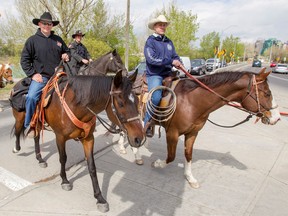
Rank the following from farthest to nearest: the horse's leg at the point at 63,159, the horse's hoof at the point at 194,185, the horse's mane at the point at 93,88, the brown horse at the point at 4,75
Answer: the brown horse at the point at 4,75 → the horse's hoof at the point at 194,185 → the horse's leg at the point at 63,159 → the horse's mane at the point at 93,88

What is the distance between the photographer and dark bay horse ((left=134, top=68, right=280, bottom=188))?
3.15 metres

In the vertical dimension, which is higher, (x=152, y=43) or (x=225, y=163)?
(x=152, y=43)

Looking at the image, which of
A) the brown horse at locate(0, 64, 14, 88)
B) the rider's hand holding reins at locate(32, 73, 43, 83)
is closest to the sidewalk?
the rider's hand holding reins at locate(32, 73, 43, 83)

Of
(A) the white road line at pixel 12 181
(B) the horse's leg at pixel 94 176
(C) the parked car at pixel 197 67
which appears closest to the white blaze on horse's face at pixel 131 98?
(B) the horse's leg at pixel 94 176

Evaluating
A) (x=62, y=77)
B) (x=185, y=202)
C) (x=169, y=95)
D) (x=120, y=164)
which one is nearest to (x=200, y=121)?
(x=169, y=95)

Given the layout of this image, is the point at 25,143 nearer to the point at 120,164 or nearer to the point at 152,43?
the point at 120,164

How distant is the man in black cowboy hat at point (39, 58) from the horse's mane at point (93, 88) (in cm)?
89

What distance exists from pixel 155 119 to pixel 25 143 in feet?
10.9

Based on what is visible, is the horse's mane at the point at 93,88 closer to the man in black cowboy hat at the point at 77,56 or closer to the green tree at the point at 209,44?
the man in black cowboy hat at the point at 77,56

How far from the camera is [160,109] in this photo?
3.82m

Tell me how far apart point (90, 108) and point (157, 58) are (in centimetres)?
148

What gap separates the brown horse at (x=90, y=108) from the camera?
98.3 inches

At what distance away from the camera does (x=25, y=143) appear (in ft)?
17.4

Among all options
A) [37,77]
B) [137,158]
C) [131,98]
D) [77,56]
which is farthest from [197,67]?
[131,98]
